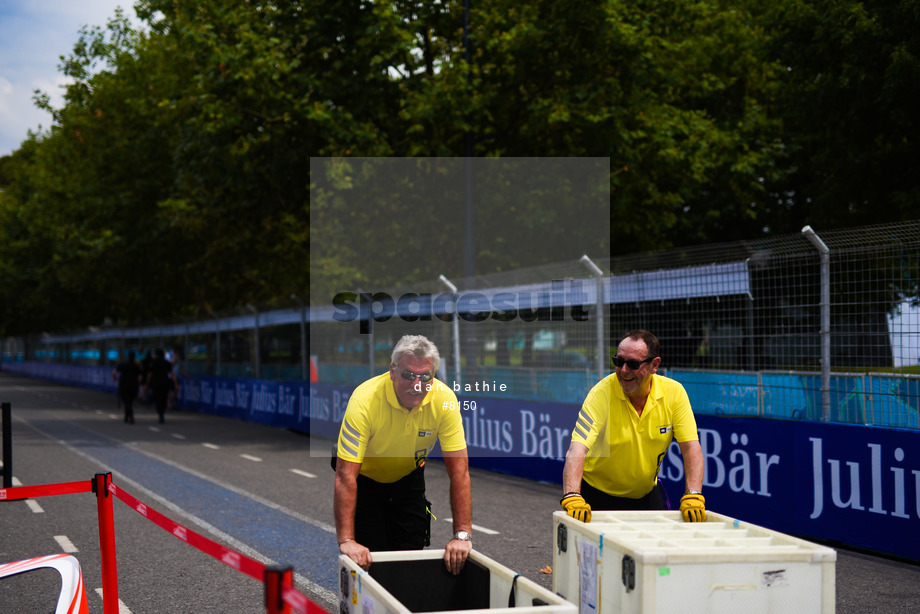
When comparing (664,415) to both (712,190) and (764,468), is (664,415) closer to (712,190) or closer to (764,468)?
(764,468)

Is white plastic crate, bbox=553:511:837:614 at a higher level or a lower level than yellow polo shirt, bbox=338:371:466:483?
lower

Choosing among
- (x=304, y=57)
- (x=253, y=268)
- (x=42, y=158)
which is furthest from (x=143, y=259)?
(x=304, y=57)

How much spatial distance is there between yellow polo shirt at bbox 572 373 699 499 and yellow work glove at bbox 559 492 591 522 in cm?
57

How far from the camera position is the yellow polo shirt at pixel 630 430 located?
511cm

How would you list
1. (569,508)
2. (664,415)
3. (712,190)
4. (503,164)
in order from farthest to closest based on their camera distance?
(712,190)
(503,164)
(664,415)
(569,508)

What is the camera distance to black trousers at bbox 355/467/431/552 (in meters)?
5.31

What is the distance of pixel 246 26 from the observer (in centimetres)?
2025

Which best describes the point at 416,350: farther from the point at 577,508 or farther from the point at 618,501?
the point at 618,501

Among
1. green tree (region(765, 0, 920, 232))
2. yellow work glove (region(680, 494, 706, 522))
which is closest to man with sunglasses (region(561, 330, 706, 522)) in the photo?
yellow work glove (region(680, 494, 706, 522))

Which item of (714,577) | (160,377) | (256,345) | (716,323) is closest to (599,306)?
(716,323)

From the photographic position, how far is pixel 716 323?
1077cm

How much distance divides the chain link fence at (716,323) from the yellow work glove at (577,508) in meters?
4.83

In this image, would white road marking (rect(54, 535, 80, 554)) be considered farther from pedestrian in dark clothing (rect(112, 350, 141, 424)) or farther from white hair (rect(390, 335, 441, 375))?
pedestrian in dark clothing (rect(112, 350, 141, 424))

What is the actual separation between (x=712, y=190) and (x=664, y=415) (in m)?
27.8
